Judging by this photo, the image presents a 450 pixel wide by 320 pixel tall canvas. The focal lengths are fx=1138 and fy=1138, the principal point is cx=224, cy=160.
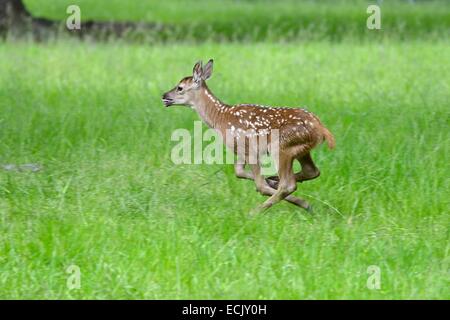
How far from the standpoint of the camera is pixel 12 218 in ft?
25.6

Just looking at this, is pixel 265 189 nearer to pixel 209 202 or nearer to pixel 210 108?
pixel 209 202

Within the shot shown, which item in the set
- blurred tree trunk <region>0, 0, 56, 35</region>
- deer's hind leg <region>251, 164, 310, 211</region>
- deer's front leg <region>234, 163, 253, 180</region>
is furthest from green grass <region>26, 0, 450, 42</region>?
deer's hind leg <region>251, 164, 310, 211</region>

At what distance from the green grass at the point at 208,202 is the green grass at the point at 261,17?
6457 millimetres

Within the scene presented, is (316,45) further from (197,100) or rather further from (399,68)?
(197,100)

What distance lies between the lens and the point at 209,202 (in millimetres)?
8094

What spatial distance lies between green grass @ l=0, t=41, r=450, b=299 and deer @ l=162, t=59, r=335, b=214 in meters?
0.23

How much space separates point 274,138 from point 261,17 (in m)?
16.3

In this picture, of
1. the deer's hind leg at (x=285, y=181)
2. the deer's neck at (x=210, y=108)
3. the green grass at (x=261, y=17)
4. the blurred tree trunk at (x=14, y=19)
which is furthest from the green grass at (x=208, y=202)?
the green grass at (x=261, y=17)

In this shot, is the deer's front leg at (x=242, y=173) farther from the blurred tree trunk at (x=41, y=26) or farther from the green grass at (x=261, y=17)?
the blurred tree trunk at (x=41, y=26)

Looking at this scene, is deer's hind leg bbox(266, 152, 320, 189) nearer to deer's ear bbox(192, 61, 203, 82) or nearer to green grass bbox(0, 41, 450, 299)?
green grass bbox(0, 41, 450, 299)

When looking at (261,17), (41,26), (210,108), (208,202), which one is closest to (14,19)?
(41,26)

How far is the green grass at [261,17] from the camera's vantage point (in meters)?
19.8

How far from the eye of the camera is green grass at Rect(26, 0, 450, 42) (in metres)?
19.8

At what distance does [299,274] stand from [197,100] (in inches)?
84.4
